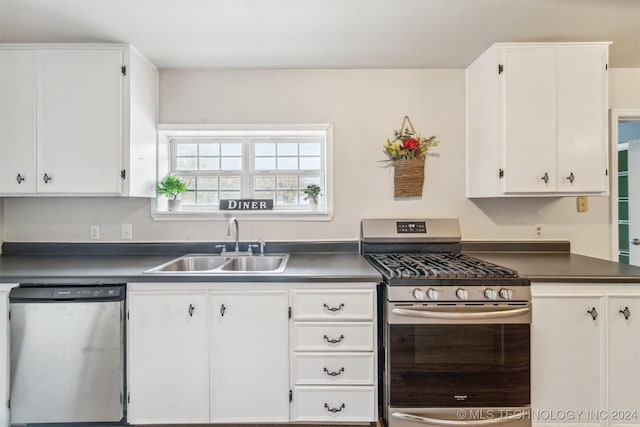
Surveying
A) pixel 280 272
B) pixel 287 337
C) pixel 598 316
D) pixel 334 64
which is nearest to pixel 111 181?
pixel 280 272

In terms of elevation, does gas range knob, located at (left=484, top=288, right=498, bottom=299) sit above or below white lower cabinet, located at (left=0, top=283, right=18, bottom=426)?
above

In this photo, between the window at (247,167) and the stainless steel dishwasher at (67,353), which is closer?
the stainless steel dishwasher at (67,353)

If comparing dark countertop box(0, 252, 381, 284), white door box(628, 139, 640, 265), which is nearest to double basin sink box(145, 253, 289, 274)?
dark countertop box(0, 252, 381, 284)

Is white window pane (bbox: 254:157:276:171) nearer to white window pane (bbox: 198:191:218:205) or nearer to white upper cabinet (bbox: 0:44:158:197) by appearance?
white window pane (bbox: 198:191:218:205)

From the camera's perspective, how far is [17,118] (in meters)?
2.09

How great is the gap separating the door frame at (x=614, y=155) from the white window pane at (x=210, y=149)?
2930 mm

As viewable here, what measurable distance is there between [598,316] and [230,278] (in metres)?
1.94

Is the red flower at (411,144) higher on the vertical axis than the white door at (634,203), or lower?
higher

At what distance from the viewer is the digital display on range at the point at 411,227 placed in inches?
96.6

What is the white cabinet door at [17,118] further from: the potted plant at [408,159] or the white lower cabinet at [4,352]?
the potted plant at [408,159]

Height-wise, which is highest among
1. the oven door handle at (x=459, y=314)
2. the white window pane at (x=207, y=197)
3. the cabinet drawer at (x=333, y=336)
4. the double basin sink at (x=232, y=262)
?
the white window pane at (x=207, y=197)

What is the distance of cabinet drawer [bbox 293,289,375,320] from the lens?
1797 mm

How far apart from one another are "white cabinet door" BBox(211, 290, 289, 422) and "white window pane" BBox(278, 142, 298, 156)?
1.21 m


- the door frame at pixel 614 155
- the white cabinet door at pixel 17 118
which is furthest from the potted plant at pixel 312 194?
the door frame at pixel 614 155
